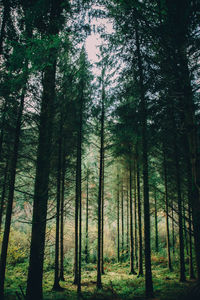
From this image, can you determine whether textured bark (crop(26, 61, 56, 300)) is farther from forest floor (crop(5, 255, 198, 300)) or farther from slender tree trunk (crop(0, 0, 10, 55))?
slender tree trunk (crop(0, 0, 10, 55))

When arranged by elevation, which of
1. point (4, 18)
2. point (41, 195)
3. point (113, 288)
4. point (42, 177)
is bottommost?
point (113, 288)

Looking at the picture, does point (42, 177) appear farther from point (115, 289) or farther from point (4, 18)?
point (115, 289)

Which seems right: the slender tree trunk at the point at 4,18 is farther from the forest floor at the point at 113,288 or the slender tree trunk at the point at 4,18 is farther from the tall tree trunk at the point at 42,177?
the forest floor at the point at 113,288

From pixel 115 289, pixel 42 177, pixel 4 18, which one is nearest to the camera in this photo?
pixel 42 177

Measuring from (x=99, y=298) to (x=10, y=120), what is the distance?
9606 mm

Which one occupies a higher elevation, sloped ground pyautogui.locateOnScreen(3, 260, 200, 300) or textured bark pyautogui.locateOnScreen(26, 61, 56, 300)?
textured bark pyautogui.locateOnScreen(26, 61, 56, 300)

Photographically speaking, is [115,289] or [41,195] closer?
[41,195]

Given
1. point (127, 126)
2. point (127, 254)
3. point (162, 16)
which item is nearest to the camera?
point (162, 16)

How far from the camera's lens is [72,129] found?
9.57 m

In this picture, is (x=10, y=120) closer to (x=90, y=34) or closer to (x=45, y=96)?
(x=45, y=96)

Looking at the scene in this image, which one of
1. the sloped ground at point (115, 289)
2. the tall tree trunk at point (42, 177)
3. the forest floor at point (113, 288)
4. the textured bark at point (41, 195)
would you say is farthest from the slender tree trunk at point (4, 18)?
the sloped ground at point (115, 289)

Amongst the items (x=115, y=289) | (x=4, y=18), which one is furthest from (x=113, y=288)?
(x=4, y=18)

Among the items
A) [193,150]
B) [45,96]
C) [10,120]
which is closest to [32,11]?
[45,96]

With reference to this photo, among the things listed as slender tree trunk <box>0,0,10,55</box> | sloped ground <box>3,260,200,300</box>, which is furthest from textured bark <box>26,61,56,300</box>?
slender tree trunk <box>0,0,10,55</box>
